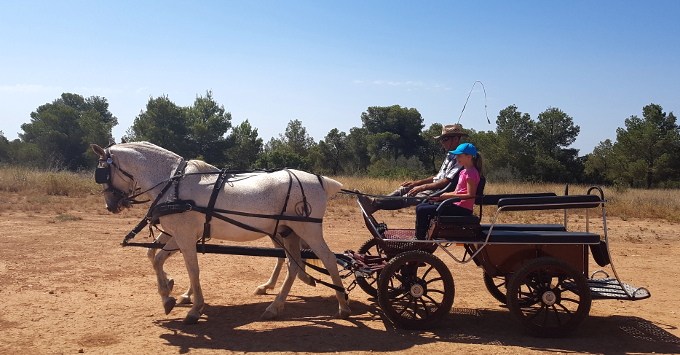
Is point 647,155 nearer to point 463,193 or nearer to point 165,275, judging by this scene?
point 463,193

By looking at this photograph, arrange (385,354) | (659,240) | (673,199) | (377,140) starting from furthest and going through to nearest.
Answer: (377,140)
(673,199)
(659,240)
(385,354)

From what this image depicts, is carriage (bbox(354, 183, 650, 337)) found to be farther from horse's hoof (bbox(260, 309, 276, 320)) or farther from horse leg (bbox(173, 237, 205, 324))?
horse leg (bbox(173, 237, 205, 324))

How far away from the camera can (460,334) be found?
572 cm

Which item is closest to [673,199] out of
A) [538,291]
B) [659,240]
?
[659,240]

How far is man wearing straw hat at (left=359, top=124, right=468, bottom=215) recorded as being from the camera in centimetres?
634

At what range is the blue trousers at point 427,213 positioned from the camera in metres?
5.88

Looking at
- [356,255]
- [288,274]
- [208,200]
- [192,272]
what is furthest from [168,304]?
[356,255]

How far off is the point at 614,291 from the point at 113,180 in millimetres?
6030

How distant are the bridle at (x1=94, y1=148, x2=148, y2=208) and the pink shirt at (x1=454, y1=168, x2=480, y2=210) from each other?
3.82m

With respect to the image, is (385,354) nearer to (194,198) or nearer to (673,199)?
(194,198)

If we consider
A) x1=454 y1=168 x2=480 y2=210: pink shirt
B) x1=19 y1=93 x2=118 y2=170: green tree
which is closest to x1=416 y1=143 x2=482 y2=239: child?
x1=454 y1=168 x2=480 y2=210: pink shirt

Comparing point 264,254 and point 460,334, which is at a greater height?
point 264,254

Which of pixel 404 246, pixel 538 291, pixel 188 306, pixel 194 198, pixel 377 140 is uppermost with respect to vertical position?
pixel 377 140

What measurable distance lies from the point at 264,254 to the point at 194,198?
119 cm
